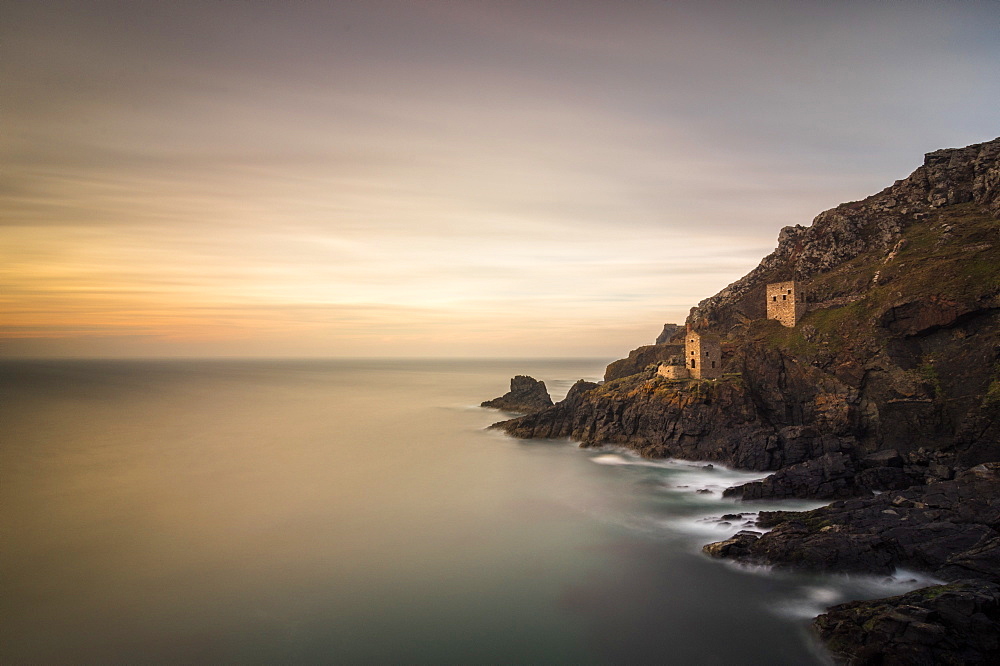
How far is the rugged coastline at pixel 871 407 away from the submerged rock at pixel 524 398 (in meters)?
18.0

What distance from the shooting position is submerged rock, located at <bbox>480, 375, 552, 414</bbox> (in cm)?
8250

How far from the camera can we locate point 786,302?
55250 mm

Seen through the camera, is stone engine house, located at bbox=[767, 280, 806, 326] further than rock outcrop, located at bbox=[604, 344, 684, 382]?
No

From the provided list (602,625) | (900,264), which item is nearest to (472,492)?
(602,625)

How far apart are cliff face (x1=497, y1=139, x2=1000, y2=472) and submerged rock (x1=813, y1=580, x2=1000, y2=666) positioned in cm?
1759

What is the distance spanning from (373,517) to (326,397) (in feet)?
287

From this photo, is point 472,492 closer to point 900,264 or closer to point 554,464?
point 554,464

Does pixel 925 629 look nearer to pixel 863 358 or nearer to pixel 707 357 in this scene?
pixel 863 358

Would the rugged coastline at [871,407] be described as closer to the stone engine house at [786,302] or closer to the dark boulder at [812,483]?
the dark boulder at [812,483]

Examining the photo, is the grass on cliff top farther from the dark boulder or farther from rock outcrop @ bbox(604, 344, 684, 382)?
the dark boulder

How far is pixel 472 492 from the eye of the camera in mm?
38438

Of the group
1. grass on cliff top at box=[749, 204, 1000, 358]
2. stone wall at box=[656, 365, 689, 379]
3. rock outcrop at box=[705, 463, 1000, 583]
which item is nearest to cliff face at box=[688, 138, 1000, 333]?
grass on cliff top at box=[749, 204, 1000, 358]

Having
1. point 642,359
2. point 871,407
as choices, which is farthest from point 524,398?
point 871,407

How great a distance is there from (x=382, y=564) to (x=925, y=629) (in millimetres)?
21873
